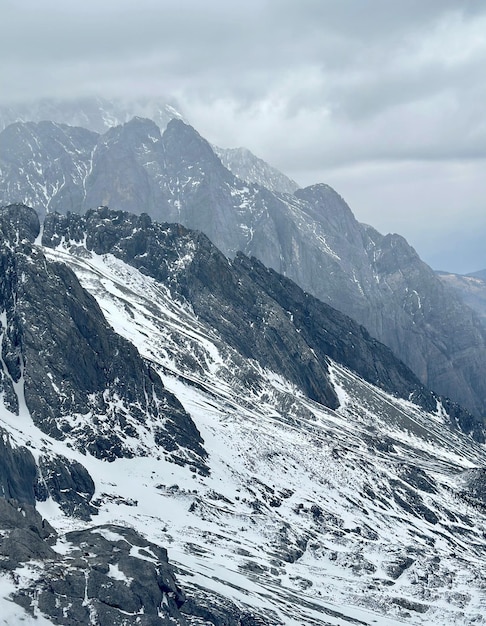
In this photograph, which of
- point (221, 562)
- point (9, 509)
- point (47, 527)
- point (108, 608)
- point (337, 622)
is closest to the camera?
point (108, 608)

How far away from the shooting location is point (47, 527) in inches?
6250

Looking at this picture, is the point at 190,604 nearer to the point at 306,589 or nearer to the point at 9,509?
the point at 9,509

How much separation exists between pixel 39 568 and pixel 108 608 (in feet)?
28.6

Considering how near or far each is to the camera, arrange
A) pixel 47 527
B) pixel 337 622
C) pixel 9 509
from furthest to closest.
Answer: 1. pixel 337 622
2. pixel 47 527
3. pixel 9 509

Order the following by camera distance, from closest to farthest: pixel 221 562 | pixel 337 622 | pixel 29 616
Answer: pixel 29 616
pixel 337 622
pixel 221 562

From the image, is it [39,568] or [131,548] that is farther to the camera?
[131,548]

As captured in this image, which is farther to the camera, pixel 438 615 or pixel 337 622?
pixel 438 615

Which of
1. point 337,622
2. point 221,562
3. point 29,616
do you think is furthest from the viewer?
point 221,562

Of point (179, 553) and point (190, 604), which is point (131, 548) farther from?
point (179, 553)

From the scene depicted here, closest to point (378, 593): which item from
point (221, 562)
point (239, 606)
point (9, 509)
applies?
point (221, 562)

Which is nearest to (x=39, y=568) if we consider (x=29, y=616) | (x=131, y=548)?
(x=29, y=616)

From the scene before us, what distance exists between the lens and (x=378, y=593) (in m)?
200

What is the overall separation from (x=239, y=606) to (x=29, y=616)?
39.8 meters

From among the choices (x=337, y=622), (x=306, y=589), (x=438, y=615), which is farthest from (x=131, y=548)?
(x=438, y=615)
